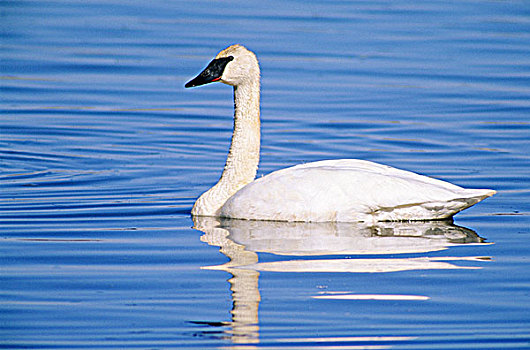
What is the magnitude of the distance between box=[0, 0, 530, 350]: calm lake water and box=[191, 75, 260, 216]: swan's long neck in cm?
57

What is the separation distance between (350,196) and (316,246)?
3.00 feet

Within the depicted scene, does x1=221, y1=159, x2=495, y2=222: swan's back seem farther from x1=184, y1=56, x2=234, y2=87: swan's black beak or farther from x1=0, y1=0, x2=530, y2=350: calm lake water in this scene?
x1=184, y1=56, x2=234, y2=87: swan's black beak

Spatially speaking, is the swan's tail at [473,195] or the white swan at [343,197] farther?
the white swan at [343,197]

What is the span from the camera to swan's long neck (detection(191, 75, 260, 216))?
1121cm

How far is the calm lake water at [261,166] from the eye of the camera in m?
7.38

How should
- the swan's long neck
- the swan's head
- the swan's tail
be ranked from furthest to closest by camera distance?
the swan's long neck < the swan's head < the swan's tail

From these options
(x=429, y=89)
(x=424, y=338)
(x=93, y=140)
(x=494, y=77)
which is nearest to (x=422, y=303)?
(x=424, y=338)

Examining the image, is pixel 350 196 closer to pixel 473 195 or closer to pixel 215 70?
pixel 473 195

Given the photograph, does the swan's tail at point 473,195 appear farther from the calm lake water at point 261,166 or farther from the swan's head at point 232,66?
the swan's head at point 232,66

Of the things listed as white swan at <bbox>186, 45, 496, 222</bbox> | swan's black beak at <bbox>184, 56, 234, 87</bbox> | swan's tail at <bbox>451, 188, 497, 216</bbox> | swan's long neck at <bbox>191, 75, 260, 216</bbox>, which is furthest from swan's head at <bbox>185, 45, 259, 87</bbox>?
swan's tail at <bbox>451, 188, 497, 216</bbox>

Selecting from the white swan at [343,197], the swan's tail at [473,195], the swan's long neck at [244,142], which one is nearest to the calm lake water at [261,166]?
the white swan at [343,197]

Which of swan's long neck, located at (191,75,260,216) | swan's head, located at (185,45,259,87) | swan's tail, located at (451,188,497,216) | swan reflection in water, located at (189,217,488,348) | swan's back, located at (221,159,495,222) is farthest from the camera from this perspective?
swan's long neck, located at (191,75,260,216)

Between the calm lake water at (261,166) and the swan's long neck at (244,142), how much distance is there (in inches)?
22.5

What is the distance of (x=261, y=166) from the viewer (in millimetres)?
13375
